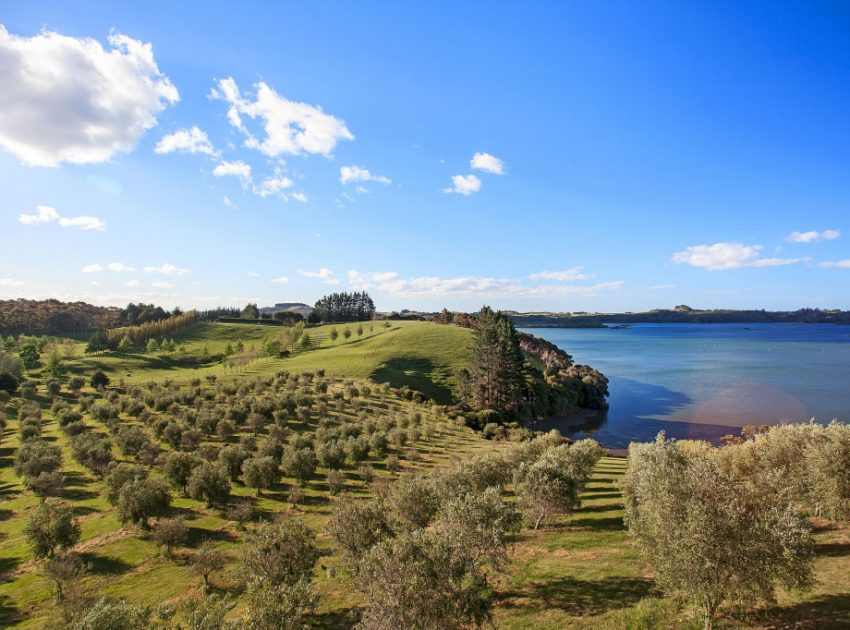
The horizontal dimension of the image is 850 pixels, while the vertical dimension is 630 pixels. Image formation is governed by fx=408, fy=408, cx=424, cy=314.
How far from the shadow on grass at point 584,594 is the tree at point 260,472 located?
30.7m

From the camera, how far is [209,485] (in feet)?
138

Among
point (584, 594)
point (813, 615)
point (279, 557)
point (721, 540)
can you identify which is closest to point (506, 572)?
point (584, 594)

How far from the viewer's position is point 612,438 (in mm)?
86625

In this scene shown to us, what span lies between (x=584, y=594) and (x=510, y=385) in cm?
8240

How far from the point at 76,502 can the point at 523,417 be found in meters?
84.4

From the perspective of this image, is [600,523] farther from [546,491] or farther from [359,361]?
[359,361]

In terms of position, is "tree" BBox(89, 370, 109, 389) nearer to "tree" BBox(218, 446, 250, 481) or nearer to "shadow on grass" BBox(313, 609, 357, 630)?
"tree" BBox(218, 446, 250, 481)

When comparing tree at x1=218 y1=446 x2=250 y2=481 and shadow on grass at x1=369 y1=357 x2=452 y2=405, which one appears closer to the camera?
tree at x1=218 y1=446 x2=250 y2=481

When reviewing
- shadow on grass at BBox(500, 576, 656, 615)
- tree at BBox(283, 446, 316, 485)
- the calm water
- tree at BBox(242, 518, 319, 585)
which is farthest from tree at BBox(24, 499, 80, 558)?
the calm water

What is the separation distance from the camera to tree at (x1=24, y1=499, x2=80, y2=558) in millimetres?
31266

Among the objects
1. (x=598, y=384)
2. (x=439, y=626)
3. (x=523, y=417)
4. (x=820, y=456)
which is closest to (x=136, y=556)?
(x=439, y=626)

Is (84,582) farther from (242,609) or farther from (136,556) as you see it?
(242,609)

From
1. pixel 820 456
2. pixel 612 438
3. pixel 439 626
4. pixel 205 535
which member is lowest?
pixel 612 438

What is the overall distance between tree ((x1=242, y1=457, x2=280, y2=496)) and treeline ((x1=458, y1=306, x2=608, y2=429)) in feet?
184
